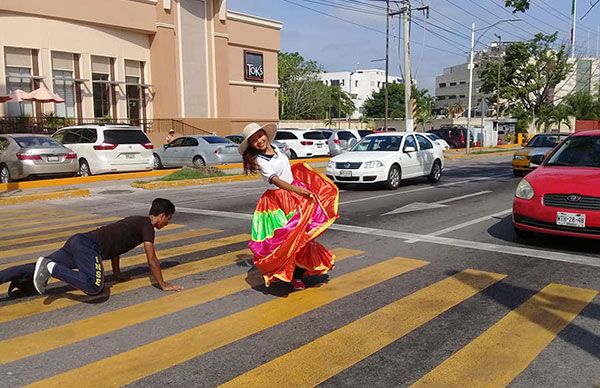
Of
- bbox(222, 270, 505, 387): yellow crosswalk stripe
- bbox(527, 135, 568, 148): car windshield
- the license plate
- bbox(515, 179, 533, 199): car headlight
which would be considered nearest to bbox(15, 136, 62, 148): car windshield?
bbox(515, 179, 533, 199): car headlight

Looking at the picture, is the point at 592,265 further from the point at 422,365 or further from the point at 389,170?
the point at 389,170

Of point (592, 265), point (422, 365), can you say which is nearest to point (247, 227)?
point (592, 265)

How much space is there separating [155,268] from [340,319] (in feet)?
6.21

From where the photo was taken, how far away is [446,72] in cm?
13425

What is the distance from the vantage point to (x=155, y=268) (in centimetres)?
539

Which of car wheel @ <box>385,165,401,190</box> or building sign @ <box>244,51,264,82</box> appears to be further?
building sign @ <box>244,51,264,82</box>

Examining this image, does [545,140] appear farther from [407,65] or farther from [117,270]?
[117,270]

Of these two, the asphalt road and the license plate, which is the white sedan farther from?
the license plate

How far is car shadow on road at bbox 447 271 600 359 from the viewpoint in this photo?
4367mm

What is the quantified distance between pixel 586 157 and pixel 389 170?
6.96 metres

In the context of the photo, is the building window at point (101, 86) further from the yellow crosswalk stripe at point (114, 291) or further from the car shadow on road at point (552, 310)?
the car shadow on road at point (552, 310)

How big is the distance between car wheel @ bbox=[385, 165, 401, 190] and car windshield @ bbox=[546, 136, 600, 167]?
6.36 m

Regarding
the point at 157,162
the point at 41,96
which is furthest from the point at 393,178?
the point at 41,96

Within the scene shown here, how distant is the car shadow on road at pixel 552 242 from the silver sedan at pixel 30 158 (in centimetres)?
1259
